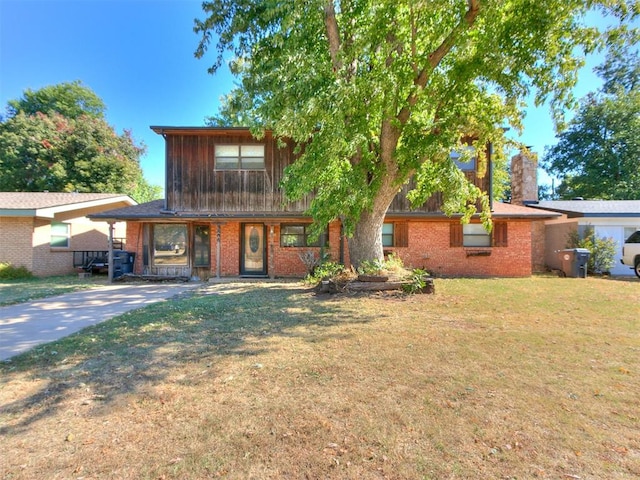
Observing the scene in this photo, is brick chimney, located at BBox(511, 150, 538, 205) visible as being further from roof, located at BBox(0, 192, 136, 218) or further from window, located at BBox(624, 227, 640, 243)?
roof, located at BBox(0, 192, 136, 218)

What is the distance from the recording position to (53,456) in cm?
217

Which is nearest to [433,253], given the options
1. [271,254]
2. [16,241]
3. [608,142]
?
[271,254]

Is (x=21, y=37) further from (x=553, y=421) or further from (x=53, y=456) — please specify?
(x=553, y=421)

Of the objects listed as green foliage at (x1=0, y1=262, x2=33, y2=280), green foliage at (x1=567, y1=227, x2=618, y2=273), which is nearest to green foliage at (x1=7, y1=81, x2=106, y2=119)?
green foliage at (x1=0, y1=262, x2=33, y2=280)

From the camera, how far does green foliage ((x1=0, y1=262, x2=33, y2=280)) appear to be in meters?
11.9

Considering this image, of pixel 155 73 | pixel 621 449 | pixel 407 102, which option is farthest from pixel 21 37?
pixel 621 449

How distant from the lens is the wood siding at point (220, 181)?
492 inches

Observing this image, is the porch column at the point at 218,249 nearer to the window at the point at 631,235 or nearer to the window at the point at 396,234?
the window at the point at 396,234

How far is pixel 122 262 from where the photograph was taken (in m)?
11.9

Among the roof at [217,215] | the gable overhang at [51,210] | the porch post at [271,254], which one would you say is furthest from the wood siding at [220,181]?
the gable overhang at [51,210]

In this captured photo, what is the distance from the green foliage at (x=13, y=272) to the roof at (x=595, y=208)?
22606mm

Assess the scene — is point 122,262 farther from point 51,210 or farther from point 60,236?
point 60,236

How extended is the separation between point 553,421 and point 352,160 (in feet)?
24.1

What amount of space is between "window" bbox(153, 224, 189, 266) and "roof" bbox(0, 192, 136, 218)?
13.9 ft
